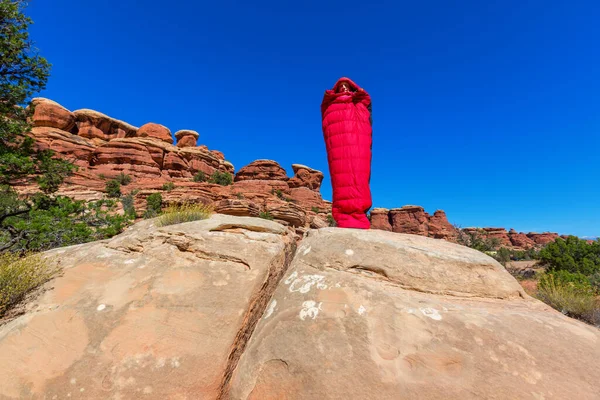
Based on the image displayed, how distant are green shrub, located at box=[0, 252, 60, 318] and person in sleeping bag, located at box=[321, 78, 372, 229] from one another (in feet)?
18.0

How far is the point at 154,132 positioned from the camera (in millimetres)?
44312

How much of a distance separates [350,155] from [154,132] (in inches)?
1901

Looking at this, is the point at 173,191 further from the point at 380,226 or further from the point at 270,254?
the point at 380,226

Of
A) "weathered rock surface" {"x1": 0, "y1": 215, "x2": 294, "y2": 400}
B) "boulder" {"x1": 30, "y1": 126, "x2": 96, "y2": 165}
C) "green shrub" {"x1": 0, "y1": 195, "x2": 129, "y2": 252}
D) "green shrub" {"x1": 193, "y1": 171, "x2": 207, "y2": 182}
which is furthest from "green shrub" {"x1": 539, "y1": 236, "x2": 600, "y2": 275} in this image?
"boulder" {"x1": 30, "y1": 126, "x2": 96, "y2": 165}

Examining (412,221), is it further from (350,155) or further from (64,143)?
(64,143)

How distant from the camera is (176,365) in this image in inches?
79.3

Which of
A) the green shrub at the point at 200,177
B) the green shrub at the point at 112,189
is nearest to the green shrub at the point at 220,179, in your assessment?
the green shrub at the point at 200,177

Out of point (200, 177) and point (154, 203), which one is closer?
point (154, 203)

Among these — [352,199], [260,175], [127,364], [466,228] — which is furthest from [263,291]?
[466,228]

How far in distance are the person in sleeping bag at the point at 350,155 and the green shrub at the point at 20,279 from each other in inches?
216

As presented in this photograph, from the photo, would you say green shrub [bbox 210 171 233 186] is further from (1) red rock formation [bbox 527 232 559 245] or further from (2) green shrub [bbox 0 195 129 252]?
(1) red rock formation [bbox 527 232 559 245]

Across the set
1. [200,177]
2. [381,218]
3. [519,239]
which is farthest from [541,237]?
[200,177]

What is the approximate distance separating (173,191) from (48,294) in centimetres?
2591

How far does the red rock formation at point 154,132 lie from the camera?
4394 cm
